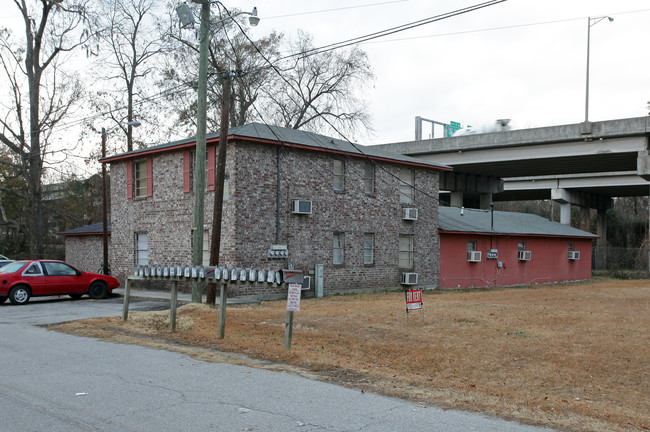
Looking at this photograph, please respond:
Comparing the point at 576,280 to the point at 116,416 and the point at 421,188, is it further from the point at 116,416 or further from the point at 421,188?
the point at 116,416

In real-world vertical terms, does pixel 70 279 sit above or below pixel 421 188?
below

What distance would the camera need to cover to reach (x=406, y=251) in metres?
28.3

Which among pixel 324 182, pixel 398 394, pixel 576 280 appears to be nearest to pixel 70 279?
pixel 324 182

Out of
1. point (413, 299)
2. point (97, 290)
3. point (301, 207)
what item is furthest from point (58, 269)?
point (413, 299)

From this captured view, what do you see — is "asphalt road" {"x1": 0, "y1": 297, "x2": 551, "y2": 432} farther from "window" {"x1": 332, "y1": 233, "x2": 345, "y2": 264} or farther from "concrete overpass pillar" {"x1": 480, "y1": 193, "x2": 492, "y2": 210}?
"concrete overpass pillar" {"x1": 480, "y1": 193, "x2": 492, "y2": 210}

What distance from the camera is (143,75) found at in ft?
137

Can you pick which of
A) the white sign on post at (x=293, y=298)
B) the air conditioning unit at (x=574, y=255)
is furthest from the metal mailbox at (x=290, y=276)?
the air conditioning unit at (x=574, y=255)

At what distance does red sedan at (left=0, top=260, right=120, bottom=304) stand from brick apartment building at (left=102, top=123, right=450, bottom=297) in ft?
13.5

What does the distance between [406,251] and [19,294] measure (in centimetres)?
1588

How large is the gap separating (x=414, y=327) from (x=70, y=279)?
1284 cm

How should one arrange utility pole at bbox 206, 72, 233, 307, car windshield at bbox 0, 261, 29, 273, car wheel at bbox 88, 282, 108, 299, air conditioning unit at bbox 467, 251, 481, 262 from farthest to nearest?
air conditioning unit at bbox 467, 251, 481, 262 < car wheel at bbox 88, 282, 108, 299 < car windshield at bbox 0, 261, 29, 273 < utility pole at bbox 206, 72, 233, 307

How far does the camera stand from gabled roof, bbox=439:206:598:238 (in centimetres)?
3206

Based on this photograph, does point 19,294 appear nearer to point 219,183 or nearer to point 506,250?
point 219,183

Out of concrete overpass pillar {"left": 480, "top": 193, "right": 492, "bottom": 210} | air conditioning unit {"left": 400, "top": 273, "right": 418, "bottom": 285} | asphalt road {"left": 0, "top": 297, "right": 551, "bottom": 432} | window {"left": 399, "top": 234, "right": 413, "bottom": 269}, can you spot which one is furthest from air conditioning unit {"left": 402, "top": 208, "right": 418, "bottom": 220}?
concrete overpass pillar {"left": 480, "top": 193, "right": 492, "bottom": 210}
